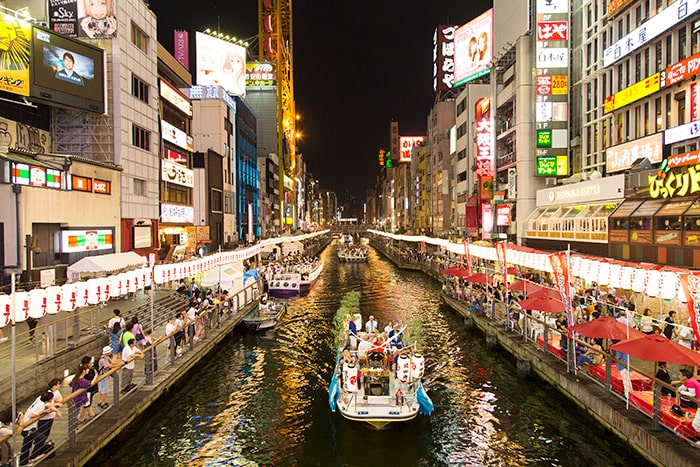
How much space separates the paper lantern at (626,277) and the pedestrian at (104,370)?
63.0 ft

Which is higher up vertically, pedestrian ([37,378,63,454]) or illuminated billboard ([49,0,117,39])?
illuminated billboard ([49,0,117,39])

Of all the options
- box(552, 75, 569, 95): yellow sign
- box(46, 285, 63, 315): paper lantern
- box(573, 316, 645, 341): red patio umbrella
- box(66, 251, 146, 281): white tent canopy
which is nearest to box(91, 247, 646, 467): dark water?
box(573, 316, 645, 341): red patio umbrella

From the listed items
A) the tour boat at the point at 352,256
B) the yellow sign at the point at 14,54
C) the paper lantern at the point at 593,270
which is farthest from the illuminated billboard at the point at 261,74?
the paper lantern at the point at 593,270

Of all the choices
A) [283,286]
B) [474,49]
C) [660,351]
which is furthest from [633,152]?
[474,49]

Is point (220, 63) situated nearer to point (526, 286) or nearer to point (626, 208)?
point (626, 208)

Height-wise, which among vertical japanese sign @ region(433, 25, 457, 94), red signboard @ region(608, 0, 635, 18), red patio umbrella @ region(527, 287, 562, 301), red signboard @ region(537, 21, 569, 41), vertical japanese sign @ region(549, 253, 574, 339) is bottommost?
red patio umbrella @ region(527, 287, 562, 301)

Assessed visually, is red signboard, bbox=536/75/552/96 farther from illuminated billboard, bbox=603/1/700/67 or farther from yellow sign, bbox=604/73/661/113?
yellow sign, bbox=604/73/661/113

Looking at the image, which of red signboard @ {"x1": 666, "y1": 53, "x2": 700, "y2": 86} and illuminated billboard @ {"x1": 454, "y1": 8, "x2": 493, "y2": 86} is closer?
red signboard @ {"x1": 666, "y1": 53, "x2": 700, "y2": 86}

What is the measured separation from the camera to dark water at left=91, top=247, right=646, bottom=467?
51.6 ft

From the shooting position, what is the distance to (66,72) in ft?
112

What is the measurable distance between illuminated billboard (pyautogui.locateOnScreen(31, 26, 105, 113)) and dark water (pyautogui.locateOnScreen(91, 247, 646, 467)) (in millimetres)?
20469

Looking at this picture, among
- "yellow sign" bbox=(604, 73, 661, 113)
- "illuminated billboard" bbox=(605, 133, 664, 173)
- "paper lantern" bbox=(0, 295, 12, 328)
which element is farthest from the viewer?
"yellow sign" bbox=(604, 73, 661, 113)

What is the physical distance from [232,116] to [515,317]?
65430mm

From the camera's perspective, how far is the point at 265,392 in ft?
72.3
